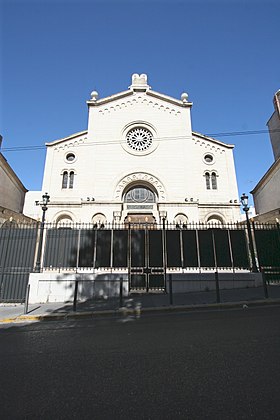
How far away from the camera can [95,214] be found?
20406 mm

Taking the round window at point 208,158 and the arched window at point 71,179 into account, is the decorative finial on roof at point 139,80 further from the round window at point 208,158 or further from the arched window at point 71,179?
the arched window at point 71,179

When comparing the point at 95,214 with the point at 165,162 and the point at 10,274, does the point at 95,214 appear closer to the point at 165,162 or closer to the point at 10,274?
the point at 165,162

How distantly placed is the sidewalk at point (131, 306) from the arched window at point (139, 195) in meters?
13.4

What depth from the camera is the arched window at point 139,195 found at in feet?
73.2

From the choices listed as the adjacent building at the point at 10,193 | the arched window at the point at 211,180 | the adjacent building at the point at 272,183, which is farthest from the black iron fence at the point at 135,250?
the arched window at the point at 211,180

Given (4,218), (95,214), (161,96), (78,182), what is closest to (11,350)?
(4,218)

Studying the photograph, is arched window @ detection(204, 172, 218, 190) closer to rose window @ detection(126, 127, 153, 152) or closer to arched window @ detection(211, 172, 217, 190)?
arched window @ detection(211, 172, 217, 190)

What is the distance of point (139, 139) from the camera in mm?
24172

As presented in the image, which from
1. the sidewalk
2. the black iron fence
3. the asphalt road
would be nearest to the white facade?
the black iron fence

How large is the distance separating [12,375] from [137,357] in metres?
2.01

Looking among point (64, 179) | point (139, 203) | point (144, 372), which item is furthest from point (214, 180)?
point (144, 372)

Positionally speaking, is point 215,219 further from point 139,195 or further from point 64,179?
point 64,179

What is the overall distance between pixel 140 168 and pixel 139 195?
276cm

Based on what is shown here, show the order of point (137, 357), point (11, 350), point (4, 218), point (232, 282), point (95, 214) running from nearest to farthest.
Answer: point (137, 357) < point (11, 350) < point (232, 282) < point (4, 218) < point (95, 214)
